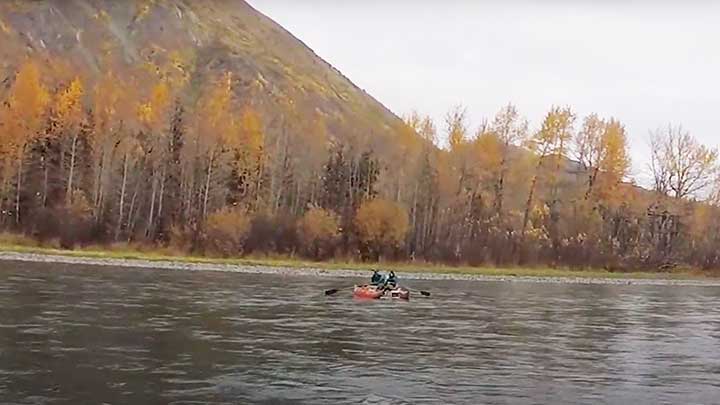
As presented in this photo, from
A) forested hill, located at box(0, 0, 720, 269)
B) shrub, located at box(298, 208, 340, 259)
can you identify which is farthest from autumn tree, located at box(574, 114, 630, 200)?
shrub, located at box(298, 208, 340, 259)

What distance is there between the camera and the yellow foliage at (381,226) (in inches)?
2879

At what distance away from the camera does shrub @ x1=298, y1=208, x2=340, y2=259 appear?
71688 millimetres

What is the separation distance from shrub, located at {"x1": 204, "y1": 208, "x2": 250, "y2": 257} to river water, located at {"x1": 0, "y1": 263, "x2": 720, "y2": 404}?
24.1 m

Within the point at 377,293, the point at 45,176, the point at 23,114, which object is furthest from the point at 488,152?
the point at 377,293

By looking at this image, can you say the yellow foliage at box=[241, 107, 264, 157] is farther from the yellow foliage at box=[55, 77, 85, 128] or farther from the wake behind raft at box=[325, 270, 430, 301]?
the wake behind raft at box=[325, 270, 430, 301]

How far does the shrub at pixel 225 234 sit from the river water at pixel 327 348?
2411cm

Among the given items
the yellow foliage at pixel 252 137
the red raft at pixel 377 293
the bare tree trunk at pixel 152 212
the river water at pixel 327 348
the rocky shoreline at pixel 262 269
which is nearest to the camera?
the river water at pixel 327 348

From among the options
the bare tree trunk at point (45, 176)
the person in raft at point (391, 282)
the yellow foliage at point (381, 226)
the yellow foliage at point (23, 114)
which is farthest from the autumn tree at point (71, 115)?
the person in raft at point (391, 282)

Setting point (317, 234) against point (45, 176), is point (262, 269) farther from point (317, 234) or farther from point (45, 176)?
point (45, 176)

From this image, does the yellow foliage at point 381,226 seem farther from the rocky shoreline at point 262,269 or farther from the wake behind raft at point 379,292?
the wake behind raft at point 379,292

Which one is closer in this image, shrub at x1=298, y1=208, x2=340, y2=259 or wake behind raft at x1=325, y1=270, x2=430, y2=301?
wake behind raft at x1=325, y1=270, x2=430, y2=301

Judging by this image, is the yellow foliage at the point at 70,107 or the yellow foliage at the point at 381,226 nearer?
the yellow foliage at the point at 381,226

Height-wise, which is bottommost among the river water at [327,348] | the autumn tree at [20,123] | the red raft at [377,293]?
the river water at [327,348]

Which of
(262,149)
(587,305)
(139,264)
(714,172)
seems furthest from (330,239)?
(714,172)
